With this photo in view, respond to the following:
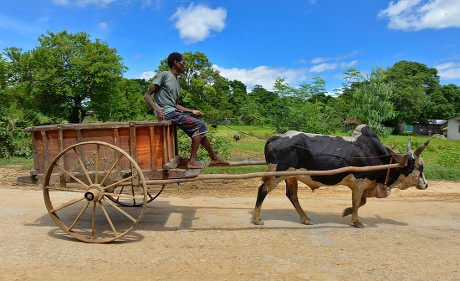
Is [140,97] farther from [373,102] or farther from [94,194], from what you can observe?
[94,194]

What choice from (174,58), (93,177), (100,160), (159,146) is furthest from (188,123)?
(93,177)

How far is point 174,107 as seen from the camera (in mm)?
5883

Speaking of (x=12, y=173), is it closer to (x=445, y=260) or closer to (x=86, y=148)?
(x=86, y=148)

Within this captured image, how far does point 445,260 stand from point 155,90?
4932mm

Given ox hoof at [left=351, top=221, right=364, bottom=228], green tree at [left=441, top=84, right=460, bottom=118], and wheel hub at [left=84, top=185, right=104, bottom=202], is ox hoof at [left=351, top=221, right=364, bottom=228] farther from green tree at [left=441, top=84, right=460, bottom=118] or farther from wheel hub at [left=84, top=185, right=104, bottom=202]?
green tree at [left=441, top=84, right=460, bottom=118]

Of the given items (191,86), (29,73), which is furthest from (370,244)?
(191,86)

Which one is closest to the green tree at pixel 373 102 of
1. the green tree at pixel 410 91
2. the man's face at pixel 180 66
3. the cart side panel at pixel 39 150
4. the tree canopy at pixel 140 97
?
the tree canopy at pixel 140 97

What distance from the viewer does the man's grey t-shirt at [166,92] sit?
5773mm

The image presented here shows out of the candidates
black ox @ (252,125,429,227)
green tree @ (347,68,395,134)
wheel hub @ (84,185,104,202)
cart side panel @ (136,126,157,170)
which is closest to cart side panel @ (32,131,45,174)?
wheel hub @ (84,185,104,202)

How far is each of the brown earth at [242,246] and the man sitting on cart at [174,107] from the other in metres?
1.36

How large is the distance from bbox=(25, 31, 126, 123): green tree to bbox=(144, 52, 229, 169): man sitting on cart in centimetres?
1882

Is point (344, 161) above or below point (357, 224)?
above

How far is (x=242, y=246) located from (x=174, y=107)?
251 cm

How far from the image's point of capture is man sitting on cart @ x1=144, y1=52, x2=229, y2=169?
569cm
